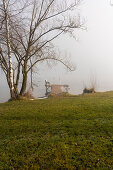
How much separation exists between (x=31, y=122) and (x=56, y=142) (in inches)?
48.7

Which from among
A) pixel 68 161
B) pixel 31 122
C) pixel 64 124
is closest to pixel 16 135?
pixel 31 122

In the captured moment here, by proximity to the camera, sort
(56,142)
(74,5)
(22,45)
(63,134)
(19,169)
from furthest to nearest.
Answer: (22,45), (74,5), (63,134), (56,142), (19,169)

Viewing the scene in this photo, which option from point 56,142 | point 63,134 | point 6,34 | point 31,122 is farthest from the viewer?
point 6,34

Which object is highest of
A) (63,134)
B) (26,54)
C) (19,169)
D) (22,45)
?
(22,45)

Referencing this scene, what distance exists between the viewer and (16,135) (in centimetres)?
272

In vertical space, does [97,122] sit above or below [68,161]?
above

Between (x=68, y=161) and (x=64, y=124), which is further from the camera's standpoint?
(x=64, y=124)

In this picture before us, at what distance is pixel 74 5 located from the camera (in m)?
7.58

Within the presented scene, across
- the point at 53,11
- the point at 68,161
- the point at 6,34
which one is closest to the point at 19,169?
the point at 68,161

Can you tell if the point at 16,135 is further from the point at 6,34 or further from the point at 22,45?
the point at 22,45

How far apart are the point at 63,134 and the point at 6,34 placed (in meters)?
6.33

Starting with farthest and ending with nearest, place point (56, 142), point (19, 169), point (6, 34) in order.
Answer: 1. point (6, 34)
2. point (56, 142)
3. point (19, 169)

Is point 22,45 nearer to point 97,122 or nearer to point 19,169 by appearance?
point 97,122

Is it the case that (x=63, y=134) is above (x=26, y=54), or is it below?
below
